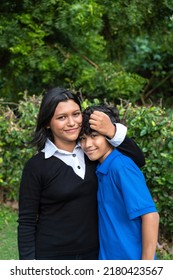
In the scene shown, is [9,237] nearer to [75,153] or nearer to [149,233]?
[75,153]

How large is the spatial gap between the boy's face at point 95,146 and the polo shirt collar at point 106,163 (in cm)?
4

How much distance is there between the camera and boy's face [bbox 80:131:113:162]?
1989mm

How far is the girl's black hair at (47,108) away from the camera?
197 centimetres

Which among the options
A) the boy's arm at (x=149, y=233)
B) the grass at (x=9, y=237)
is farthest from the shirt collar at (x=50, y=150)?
the grass at (x=9, y=237)

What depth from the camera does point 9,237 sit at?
4305 mm

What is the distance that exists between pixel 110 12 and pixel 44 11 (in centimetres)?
82

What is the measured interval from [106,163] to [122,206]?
0.66 ft

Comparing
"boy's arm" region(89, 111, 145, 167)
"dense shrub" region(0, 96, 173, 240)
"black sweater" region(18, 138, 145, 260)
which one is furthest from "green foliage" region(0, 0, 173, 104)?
"black sweater" region(18, 138, 145, 260)

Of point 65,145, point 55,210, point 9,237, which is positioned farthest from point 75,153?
point 9,237

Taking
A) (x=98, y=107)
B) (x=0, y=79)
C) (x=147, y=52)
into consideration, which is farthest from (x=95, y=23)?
(x=147, y=52)

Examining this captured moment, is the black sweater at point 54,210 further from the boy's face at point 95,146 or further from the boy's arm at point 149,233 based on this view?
the boy's arm at point 149,233

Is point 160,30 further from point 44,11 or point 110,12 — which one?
point 44,11

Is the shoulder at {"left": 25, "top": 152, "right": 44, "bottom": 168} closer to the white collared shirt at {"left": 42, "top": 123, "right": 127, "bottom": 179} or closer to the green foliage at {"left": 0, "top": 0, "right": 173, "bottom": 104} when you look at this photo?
the white collared shirt at {"left": 42, "top": 123, "right": 127, "bottom": 179}
